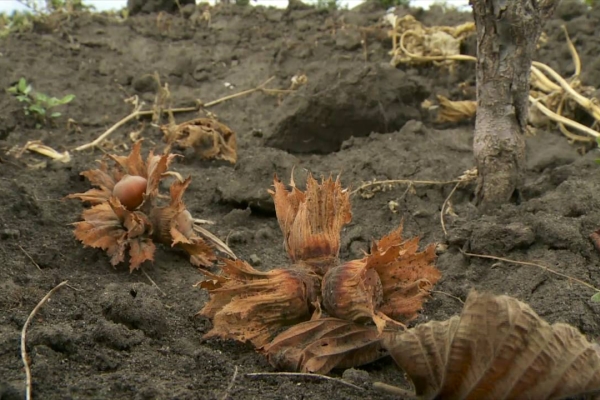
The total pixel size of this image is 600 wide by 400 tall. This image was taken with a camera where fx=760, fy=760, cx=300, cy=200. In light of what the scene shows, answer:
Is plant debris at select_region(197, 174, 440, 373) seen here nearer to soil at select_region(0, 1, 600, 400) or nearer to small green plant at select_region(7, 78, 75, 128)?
soil at select_region(0, 1, 600, 400)

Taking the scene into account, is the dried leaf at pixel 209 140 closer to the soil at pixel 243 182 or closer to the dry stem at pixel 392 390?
the soil at pixel 243 182

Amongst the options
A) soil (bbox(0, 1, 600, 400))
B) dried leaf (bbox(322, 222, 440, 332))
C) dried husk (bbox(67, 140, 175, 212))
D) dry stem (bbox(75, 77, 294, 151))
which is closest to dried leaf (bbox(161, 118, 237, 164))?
soil (bbox(0, 1, 600, 400))

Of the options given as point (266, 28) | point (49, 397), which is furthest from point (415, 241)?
point (266, 28)

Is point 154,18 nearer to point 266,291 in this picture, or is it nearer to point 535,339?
point 266,291

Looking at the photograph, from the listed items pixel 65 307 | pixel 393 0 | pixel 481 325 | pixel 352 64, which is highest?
pixel 393 0

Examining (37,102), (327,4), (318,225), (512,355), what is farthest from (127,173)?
(327,4)

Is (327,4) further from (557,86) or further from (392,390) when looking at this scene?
(392,390)

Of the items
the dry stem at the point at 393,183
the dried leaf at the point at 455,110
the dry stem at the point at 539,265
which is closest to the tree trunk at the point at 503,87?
the dry stem at the point at 393,183

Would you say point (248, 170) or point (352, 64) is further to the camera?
point (352, 64)
